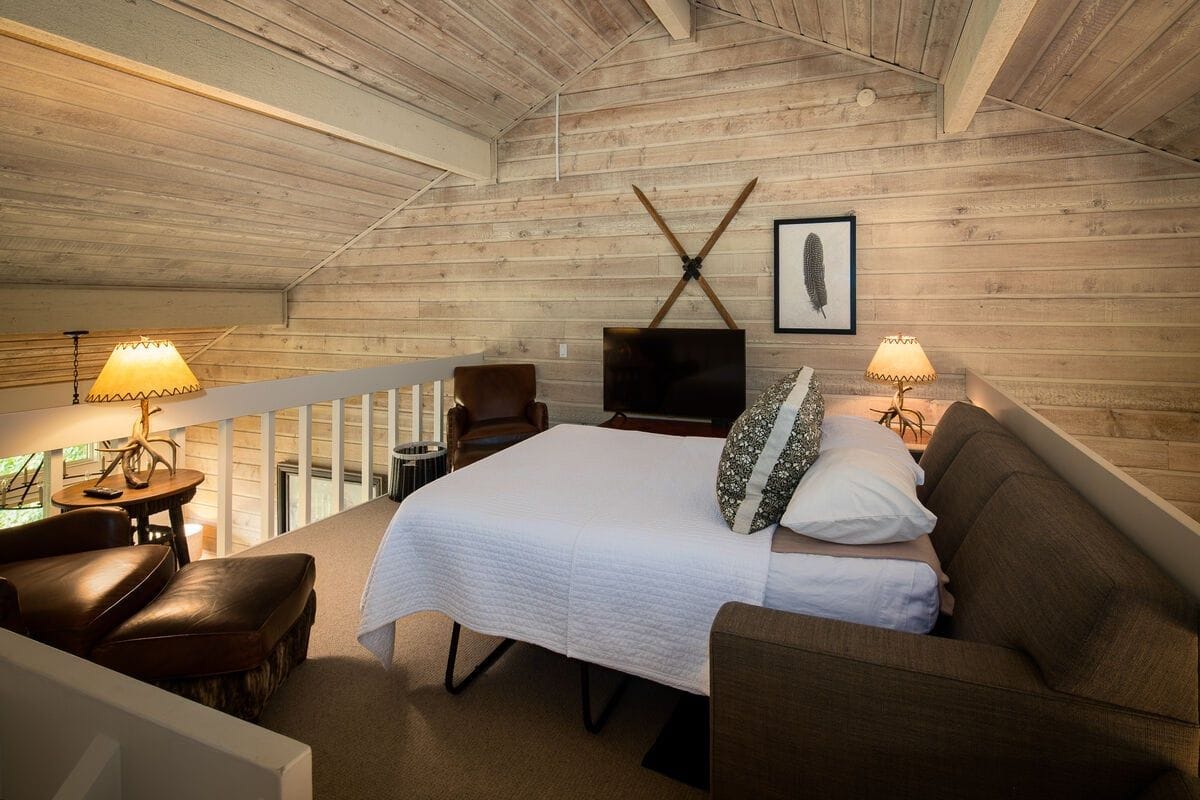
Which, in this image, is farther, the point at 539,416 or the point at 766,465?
the point at 539,416

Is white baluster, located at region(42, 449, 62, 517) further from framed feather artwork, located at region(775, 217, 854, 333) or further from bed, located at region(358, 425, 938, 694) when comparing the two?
framed feather artwork, located at region(775, 217, 854, 333)

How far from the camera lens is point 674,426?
4133mm

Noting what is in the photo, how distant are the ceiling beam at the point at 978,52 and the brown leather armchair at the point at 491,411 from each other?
291cm

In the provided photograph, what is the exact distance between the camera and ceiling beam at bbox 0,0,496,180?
240cm

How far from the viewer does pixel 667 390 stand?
426 cm

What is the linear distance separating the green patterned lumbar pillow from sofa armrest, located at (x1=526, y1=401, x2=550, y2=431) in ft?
8.62

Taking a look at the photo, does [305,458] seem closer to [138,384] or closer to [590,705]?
[138,384]

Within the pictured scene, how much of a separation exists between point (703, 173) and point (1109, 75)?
2106mm

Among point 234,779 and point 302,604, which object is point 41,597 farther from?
point 234,779

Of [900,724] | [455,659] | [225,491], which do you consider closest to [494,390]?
[225,491]

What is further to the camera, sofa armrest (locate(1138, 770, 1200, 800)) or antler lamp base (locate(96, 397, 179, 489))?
antler lamp base (locate(96, 397, 179, 489))

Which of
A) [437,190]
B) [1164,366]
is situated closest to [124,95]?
[437,190]

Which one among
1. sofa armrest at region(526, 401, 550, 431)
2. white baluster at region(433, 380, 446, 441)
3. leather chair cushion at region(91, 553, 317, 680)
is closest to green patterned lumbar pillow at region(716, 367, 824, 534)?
leather chair cushion at region(91, 553, 317, 680)

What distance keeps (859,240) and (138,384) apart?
3.71 m
